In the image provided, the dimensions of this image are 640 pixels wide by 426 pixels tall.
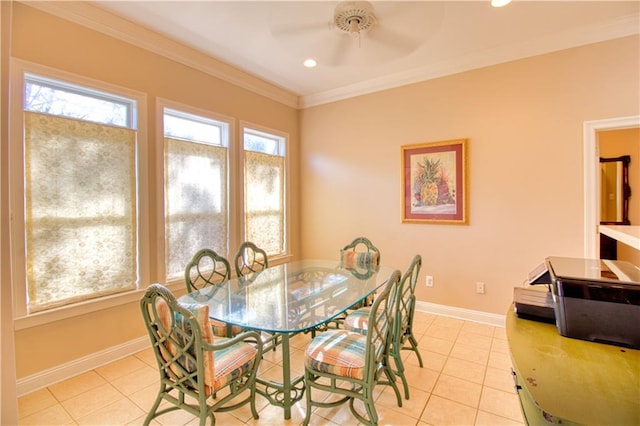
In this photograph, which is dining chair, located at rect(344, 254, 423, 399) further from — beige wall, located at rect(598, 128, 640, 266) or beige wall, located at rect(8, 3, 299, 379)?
beige wall, located at rect(598, 128, 640, 266)

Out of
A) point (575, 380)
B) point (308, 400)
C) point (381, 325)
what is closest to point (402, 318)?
point (381, 325)

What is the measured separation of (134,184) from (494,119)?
12.4 ft

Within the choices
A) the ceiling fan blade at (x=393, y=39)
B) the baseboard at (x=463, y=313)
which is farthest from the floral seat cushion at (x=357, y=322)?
the ceiling fan blade at (x=393, y=39)

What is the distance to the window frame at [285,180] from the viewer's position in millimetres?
3709

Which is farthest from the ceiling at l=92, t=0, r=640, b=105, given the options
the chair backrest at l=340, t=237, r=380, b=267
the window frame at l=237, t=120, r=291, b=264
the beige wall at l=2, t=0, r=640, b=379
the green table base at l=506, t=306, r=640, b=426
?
the green table base at l=506, t=306, r=640, b=426

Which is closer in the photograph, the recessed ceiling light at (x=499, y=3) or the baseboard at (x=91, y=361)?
the baseboard at (x=91, y=361)

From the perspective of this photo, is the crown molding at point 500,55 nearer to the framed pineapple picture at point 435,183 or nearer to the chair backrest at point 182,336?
the framed pineapple picture at point 435,183

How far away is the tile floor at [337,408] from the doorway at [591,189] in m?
1.30

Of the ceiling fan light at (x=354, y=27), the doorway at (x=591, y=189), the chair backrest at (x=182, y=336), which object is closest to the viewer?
the chair backrest at (x=182, y=336)

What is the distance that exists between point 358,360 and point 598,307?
1.15m

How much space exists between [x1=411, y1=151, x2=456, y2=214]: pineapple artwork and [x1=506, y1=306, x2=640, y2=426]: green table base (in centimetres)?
261

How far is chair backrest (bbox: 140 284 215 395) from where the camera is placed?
1445mm

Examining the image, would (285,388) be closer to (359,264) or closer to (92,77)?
(359,264)

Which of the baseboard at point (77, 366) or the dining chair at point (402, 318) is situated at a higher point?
the dining chair at point (402, 318)
